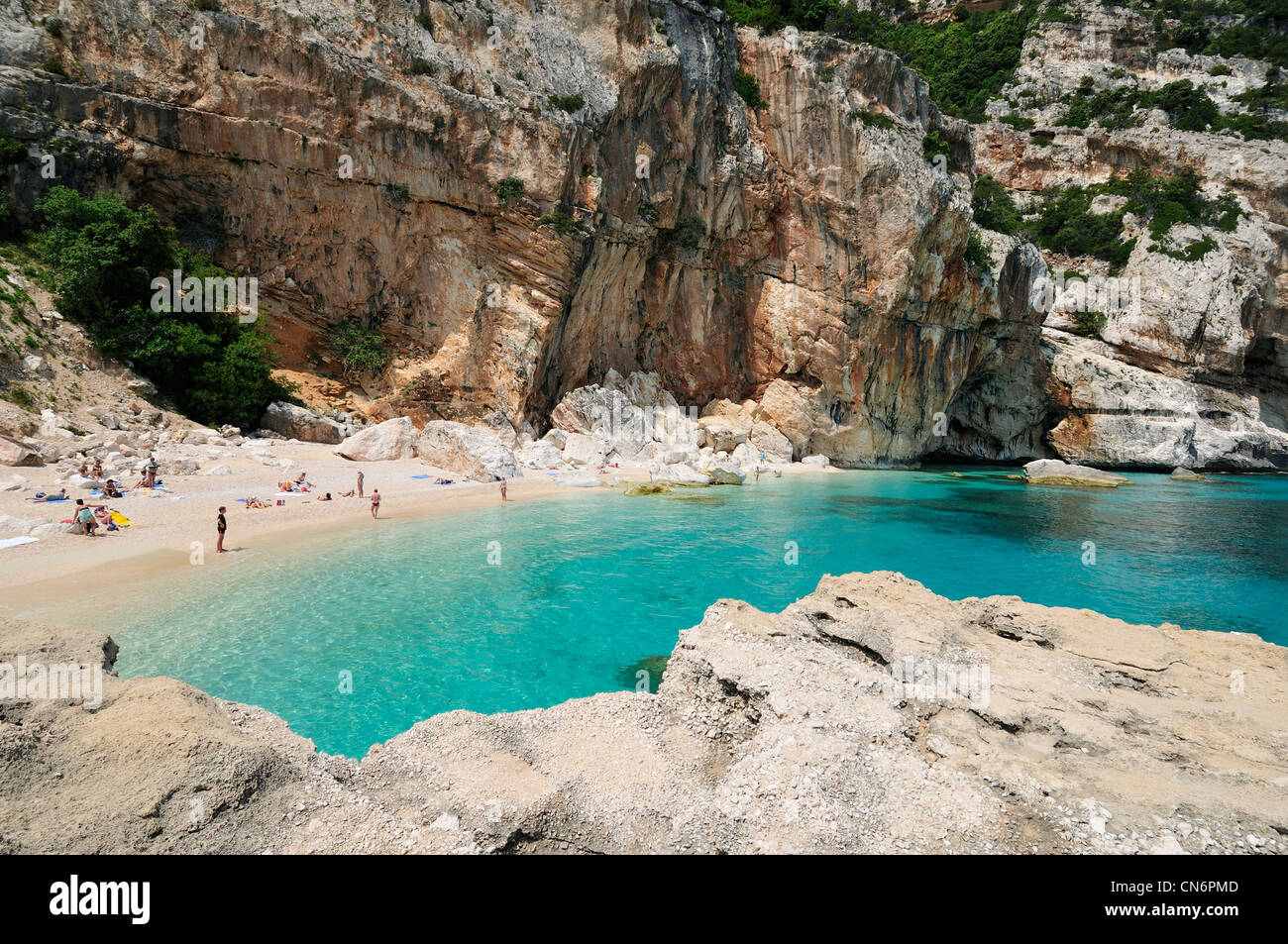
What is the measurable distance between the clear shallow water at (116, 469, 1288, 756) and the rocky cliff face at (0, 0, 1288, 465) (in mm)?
13787

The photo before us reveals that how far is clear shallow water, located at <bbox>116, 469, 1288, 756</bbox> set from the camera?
25.4 feet

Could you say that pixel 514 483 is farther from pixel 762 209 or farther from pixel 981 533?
pixel 762 209

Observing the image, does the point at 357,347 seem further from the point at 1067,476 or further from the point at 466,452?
the point at 1067,476

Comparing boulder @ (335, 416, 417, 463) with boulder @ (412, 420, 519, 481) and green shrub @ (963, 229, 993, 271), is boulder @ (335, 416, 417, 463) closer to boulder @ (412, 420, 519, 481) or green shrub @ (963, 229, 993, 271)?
boulder @ (412, 420, 519, 481)

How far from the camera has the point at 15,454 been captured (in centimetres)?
1455

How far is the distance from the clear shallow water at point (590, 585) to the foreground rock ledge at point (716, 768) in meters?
2.90

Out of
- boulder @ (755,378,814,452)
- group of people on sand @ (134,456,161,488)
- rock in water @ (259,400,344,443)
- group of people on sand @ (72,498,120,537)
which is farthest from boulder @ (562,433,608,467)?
group of people on sand @ (72,498,120,537)

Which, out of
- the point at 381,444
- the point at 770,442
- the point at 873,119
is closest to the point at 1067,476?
the point at 770,442

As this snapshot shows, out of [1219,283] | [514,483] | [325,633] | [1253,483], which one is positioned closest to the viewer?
[325,633]

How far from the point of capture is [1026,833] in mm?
3297

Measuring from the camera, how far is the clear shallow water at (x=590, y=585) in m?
7.75

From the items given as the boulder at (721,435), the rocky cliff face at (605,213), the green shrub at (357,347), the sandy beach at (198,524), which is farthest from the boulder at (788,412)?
the green shrub at (357,347)
